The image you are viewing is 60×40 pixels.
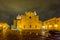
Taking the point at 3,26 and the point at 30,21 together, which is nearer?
the point at 3,26

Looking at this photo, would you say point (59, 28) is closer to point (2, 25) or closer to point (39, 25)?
point (39, 25)

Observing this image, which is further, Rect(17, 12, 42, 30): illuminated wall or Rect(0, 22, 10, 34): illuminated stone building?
Rect(17, 12, 42, 30): illuminated wall

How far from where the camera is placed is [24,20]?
10797mm

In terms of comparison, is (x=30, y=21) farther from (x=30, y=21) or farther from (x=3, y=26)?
(x=3, y=26)

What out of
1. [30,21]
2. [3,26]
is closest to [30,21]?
[30,21]

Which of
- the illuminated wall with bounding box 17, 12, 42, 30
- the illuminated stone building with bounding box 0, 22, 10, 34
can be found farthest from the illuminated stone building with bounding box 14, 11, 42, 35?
the illuminated stone building with bounding box 0, 22, 10, 34

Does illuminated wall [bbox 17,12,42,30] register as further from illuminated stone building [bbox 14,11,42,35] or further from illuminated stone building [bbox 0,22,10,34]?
illuminated stone building [bbox 0,22,10,34]

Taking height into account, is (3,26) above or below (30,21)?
below

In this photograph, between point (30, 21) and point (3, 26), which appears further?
point (30, 21)

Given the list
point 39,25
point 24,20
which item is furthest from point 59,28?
point 24,20

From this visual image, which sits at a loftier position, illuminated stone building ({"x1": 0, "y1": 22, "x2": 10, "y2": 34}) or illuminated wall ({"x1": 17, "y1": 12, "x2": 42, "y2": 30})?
illuminated wall ({"x1": 17, "y1": 12, "x2": 42, "y2": 30})

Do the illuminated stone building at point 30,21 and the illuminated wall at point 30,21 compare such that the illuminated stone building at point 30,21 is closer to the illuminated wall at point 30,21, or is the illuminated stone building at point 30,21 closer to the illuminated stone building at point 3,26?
the illuminated wall at point 30,21

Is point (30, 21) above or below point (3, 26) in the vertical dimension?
above

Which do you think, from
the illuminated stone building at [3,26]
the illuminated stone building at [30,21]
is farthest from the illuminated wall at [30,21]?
the illuminated stone building at [3,26]
